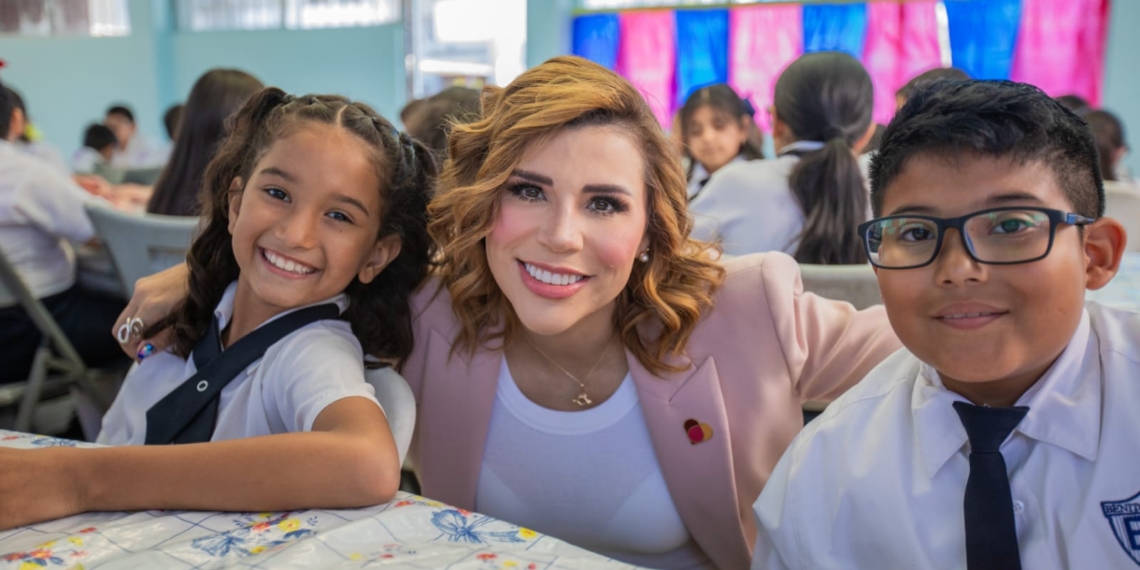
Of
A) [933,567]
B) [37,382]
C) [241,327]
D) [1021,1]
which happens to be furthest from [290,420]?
[1021,1]

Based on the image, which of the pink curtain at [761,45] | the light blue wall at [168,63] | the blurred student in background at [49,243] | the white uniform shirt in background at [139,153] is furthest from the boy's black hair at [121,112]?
the blurred student in background at [49,243]

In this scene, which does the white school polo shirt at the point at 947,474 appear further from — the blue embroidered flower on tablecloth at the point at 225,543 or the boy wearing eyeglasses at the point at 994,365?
the blue embroidered flower on tablecloth at the point at 225,543

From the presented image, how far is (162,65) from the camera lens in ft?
32.8

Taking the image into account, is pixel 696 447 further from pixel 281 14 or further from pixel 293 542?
pixel 281 14

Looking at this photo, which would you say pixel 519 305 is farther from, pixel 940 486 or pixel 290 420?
pixel 940 486

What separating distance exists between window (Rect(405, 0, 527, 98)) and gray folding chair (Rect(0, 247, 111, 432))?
20.0ft

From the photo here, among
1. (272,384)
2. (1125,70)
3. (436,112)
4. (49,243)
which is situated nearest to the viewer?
(272,384)

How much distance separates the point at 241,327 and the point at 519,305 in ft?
1.58

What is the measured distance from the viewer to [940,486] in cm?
90

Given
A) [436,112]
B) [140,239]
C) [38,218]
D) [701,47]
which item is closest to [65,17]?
[701,47]

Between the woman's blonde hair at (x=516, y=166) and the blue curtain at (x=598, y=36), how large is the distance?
6.41 m

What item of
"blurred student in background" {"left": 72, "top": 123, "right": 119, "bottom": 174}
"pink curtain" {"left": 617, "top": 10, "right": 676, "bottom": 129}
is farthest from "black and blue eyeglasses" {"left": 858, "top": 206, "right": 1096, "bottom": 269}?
"blurred student in background" {"left": 72, "top": 123, "right": 119, "bottom": 174}

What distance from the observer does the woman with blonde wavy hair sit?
118 centimetres

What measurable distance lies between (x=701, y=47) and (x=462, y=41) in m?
2.64
